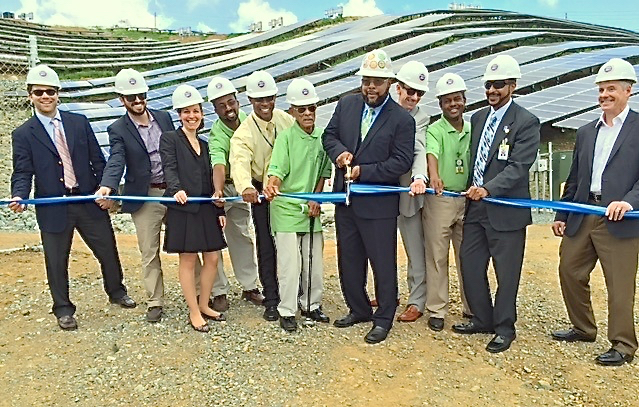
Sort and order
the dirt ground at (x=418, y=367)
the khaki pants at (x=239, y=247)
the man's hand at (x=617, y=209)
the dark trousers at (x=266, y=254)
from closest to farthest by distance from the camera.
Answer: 1. the dirt ground at (x=418, y=367)
2. the man's hand at (x=617, y=209)
3. the dark trousers at (x=266, y=254)
4. the khaki pants at (x=239, y=247)

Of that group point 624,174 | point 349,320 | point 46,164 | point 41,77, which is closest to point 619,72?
point 624,174

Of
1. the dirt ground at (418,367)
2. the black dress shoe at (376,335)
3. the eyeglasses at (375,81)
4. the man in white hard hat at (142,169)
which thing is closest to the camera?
the dirt ground at (418,367)

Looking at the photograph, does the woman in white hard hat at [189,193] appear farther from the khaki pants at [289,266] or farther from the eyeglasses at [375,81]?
the eyeglasses at [375,81]

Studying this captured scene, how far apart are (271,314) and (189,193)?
4.28ft

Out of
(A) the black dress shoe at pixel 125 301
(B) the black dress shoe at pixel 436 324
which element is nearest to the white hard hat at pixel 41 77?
(A) the black dress shoe at pixel 125 301

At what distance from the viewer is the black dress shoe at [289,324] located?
16.4 ft

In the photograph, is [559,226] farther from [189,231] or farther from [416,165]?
[189,231]

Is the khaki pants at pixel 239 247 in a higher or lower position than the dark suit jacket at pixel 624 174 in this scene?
lower

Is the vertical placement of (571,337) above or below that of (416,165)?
below

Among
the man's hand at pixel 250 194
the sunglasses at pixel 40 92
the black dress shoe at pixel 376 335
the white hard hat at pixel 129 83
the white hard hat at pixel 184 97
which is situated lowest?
the black dress shoe at pixel 376 335

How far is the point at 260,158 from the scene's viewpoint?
5219 mm

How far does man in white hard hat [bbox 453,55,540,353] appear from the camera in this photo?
14.9 feet

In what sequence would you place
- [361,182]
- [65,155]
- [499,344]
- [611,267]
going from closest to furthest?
[611,267]
[499,344]
[361,182]
[65,155]

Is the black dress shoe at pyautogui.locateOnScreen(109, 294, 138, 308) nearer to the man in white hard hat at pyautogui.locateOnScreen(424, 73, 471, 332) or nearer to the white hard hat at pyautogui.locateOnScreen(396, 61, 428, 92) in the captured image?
the man in white hard hat at pyautogui.locateOnScreen(424, 73, 471, 332)
